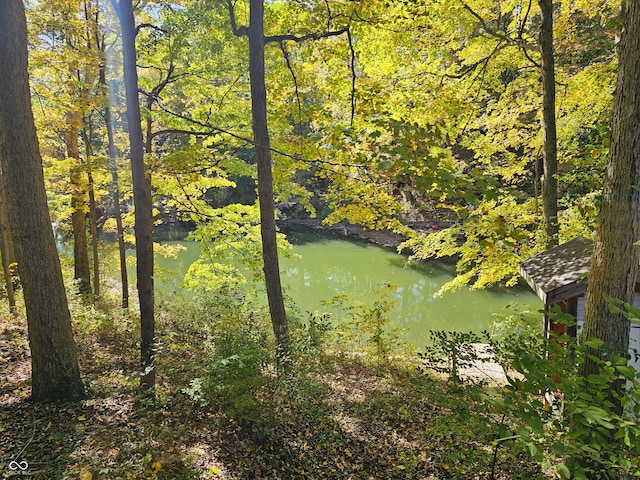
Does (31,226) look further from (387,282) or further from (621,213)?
(387,282)

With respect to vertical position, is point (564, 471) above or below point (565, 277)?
below

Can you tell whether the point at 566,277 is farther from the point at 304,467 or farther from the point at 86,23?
the point at 86,23

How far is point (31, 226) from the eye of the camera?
3.58 metres

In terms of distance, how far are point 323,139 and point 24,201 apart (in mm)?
2943

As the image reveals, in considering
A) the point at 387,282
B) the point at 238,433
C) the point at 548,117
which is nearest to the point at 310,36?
the point at 548,117

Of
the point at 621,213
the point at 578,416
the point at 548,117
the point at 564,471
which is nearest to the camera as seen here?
the point at 564,471

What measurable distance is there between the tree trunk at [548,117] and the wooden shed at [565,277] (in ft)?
2.46

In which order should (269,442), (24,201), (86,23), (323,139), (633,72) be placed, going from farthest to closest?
1. (86,23)
2. (269,442)
3. (24,201)
4. (323,139)
5. (633,72)

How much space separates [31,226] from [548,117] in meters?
6.53

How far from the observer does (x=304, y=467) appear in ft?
12.0

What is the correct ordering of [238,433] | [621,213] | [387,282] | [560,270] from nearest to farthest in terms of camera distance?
[621,213] → [238,433] → [560,270] → [387,282]

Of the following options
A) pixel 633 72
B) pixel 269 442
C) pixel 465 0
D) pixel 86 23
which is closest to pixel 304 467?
A: pixel 269 442

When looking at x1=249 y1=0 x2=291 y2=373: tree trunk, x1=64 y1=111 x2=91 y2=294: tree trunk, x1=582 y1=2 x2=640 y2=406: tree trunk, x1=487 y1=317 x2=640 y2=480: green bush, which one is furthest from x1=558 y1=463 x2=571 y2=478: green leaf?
x1=64 y1=111 x2=91 y2=294: tree trunk

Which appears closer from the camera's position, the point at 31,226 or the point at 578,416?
the point at 578,416
